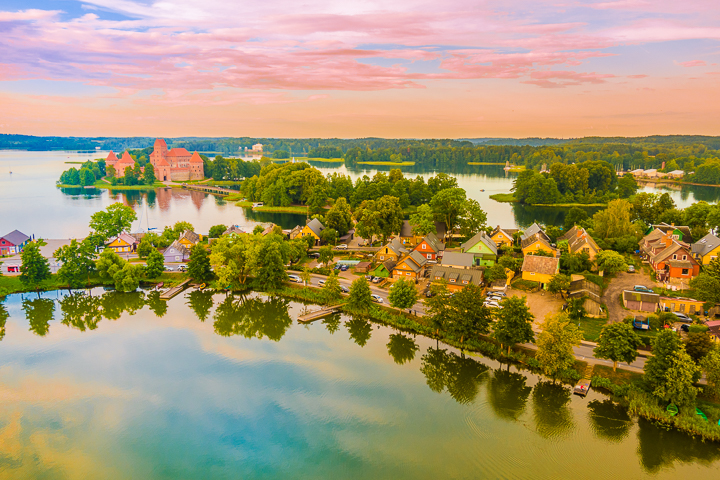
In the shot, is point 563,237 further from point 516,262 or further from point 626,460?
point 626,460

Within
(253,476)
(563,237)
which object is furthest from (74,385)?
(563,237)

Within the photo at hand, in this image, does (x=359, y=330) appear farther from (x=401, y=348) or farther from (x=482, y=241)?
(x=482, y=241)

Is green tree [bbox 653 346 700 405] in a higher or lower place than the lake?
lower

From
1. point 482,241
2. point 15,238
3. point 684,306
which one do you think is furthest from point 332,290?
point 15,238

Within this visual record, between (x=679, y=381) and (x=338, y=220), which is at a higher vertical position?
(x=338, y=220)

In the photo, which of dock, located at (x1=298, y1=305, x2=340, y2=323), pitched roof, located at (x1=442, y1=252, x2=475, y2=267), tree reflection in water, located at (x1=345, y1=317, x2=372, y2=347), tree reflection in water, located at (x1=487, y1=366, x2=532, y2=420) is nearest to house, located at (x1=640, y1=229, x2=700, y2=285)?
pitched roof, located at (x1=442, y1=252, x2=475, y2=267)

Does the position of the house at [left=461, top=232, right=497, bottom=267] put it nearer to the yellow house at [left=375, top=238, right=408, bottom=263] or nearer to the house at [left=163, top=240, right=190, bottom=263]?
the yellow house at [left=375, top=238, right=408, bottom=263]

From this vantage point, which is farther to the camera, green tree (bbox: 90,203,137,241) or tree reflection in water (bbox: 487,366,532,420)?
green tree (bbox: 90,203,137,241)
